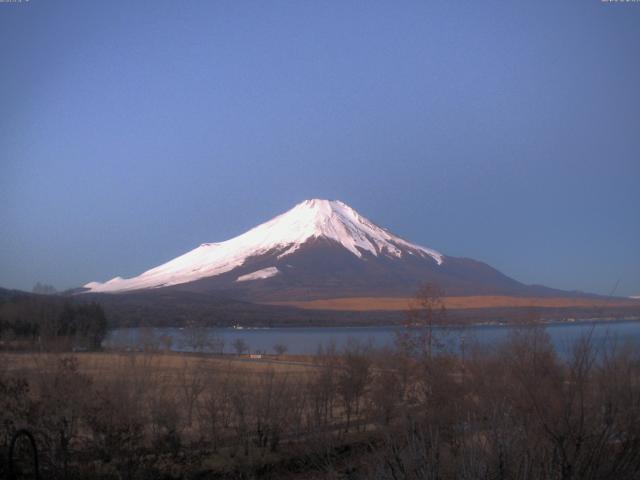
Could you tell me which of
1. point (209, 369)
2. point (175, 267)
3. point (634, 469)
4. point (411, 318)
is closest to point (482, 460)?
point (634, 469)

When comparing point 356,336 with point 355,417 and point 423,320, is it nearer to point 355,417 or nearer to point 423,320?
point 423,320

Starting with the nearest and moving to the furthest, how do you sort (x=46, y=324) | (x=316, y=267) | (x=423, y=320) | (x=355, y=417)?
(x=355, y=417) → (x=46, y=324) → (x=423, y=320) → (x=316, y=267)

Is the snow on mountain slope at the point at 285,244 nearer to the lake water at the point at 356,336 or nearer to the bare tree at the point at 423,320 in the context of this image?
the lake water at the point at 356,336

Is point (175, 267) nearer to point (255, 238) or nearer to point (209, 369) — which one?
point (255, 238)

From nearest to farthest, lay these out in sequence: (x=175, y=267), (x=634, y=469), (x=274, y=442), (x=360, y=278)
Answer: (x=634, y=469) < (x=274, y=442) < (x=360, y=278) < (x=175, y=267)

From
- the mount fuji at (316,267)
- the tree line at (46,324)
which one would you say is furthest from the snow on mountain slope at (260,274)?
the tree line at (46,324)

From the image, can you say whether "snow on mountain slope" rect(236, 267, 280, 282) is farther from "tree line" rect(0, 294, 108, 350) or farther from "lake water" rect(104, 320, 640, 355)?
"tree line" rect(0, 294, 108, 350)

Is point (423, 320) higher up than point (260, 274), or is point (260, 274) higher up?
point (260, 274)

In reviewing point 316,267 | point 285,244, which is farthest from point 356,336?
point 285,244
